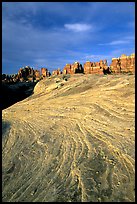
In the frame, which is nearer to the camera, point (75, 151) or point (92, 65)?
point (75, 151)

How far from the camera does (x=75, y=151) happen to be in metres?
8.42

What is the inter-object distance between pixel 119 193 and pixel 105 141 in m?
2.73

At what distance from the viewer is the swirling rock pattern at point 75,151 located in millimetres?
6430

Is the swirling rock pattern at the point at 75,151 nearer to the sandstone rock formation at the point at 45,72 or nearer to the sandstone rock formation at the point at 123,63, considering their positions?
the sandstone rock formation at the point at 123,63

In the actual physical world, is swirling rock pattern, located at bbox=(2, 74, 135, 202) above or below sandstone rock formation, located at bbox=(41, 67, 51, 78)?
below

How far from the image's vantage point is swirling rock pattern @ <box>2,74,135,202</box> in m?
6.43

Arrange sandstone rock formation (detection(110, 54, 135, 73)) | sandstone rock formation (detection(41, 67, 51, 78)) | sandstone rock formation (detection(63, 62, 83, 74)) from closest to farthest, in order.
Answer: sandstone rock formation (detection(110, 54, 135, 73)) < sandstone rock formation (detection(63, 62, 83, 74)) < sandstone rock formation (detection(41, 67, 51, 78))

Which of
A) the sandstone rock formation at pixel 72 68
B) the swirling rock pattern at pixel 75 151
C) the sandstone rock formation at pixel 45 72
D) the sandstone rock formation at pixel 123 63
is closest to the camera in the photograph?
the swirling rock pattern at pixel 75 151

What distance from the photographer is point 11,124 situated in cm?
1229

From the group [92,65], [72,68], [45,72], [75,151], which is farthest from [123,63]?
[75,151]

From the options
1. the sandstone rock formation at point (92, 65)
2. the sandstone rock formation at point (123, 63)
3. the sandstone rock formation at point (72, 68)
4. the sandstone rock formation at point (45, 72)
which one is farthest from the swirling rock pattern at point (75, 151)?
the sandstone rock formation at point (45, 72)

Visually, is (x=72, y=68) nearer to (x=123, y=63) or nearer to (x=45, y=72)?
(x=123, y=63)

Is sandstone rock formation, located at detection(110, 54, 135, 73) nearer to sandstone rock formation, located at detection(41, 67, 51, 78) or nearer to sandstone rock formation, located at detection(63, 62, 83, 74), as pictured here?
sandstone rock formation, located at detection(63, 62, 83, 74)

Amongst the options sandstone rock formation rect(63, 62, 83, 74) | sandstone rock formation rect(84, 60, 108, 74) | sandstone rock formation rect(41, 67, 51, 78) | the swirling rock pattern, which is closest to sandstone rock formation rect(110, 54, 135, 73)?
sandstone rock formation rect(84, 60, 108, 74)
